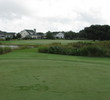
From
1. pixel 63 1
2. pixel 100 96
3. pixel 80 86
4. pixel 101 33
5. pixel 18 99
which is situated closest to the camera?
pixel 18 99

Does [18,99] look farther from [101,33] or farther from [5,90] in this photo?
[101,33]

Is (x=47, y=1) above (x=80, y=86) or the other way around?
above

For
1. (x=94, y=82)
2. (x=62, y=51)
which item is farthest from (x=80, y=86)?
(x=62, y=51)

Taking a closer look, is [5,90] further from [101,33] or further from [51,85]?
[101,33]

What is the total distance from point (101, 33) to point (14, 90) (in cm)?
4358

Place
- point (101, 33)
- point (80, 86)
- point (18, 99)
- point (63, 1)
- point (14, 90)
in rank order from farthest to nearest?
point (101, 33), point (63, 1), point (80, 86), point (14, 90), point (18, 99)

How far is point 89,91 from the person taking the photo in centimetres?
344

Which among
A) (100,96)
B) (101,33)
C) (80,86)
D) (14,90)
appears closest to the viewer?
(100,96)

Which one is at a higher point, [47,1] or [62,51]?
[47,1]

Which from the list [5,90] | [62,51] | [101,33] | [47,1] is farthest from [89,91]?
[101,33]

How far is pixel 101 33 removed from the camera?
1752 inches

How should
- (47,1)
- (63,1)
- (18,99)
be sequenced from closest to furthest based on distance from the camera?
(18,99) < (47,1) < (63,1)

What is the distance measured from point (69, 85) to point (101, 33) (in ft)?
140

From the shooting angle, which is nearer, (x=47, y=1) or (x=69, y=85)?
(x=69, y=85)
